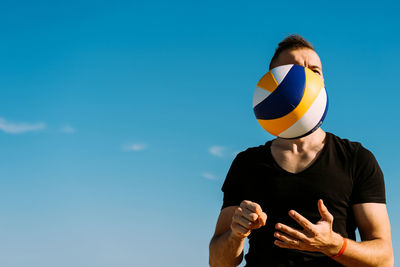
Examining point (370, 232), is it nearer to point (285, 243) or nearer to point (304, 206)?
point (304, 206)

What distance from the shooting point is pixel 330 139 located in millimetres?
4523

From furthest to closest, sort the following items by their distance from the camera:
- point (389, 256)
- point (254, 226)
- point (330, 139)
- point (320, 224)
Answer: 1. point (330, 139)
2. point (389, 256)
3. point (254, 226)
4. point (320, 224)

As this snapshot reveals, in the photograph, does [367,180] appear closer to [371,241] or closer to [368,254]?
[371,241]

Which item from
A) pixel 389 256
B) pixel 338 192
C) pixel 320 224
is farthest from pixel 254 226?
pixel 389 256

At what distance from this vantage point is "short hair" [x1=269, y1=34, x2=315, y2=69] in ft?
15.9

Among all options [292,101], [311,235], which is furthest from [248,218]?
[292,101]

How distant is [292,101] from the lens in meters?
4.11

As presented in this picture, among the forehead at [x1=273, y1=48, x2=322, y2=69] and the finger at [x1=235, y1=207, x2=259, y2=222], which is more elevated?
the forehead at [x1=273, y1=48, x2=322, y2=69]

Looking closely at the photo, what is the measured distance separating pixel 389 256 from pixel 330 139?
122 centimetres

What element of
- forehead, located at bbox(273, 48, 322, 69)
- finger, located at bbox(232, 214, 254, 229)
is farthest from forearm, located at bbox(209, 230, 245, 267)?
forehead, located at bbox(273, 48, 322, 69)

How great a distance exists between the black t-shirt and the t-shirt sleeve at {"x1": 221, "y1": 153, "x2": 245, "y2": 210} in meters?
0.21

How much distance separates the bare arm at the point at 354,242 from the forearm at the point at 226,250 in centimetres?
48

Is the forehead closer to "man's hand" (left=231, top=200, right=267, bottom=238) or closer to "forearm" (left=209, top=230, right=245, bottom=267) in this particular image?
"man's hand" (left=231, top=200, right=267, bottom=238)

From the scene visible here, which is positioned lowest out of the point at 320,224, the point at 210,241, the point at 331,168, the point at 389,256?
the point at 389,256
